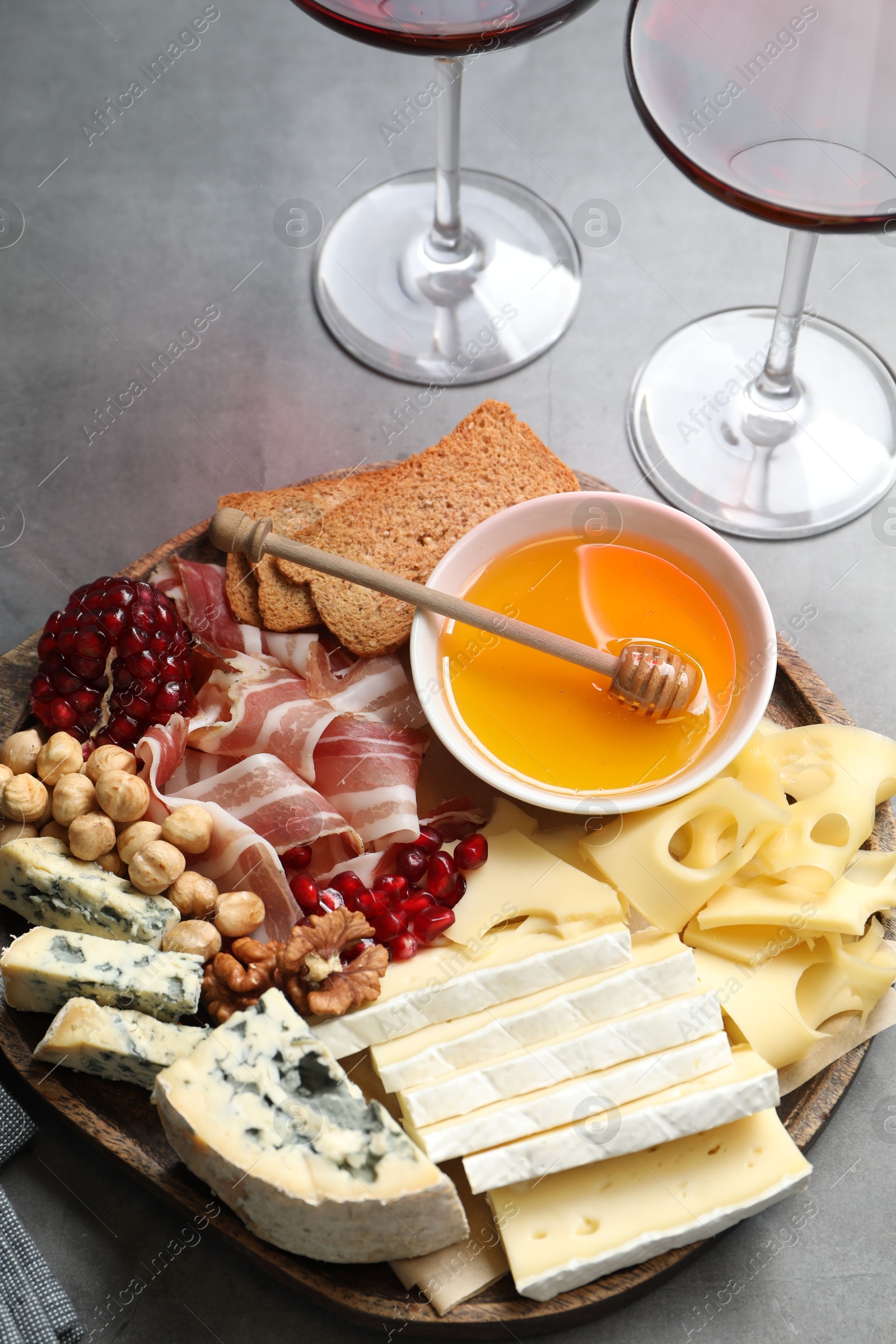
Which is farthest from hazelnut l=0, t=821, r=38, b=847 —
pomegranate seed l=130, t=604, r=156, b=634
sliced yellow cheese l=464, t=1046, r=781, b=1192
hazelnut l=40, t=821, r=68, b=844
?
sliced yellow cheese l=464, t=1046, r=781, b=1192

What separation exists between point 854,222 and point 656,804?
840mm

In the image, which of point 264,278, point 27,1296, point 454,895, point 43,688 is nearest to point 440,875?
point 454,895

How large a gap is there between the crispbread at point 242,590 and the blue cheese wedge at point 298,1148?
2.26ft

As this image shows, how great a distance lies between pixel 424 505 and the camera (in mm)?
2135

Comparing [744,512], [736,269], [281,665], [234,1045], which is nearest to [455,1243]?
[234,1045]

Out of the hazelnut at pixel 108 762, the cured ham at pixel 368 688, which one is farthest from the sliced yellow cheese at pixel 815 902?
the hazelnut at pixel 108 762

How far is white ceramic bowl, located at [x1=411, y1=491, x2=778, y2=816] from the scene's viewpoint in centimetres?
182

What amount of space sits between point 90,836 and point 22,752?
210mm

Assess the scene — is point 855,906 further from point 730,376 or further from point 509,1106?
point 730,376

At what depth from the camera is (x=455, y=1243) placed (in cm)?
162

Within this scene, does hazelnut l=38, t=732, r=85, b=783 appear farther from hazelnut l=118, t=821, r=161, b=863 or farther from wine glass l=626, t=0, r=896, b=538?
wine glass l=626, t=0, r=896, b=538

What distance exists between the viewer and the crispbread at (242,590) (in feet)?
6.72

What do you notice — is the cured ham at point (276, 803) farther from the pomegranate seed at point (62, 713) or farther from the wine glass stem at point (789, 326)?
the wine glass stem at point (789, 326)

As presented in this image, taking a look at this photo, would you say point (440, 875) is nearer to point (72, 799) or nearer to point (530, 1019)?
point (530, 1019)
